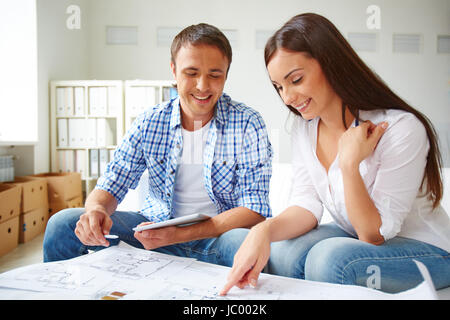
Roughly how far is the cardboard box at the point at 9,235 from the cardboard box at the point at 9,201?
29 mm

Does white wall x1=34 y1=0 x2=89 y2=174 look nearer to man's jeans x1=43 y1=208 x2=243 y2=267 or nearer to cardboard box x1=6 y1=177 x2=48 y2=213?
cardboard box x1=6 y1=177 x2=48 y2=213

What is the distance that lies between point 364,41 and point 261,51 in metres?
1.34

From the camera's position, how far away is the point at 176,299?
0.60 m

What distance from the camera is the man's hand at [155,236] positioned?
86cm

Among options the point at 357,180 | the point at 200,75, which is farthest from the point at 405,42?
the point at 357,180

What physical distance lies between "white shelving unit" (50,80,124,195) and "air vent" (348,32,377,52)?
287cm

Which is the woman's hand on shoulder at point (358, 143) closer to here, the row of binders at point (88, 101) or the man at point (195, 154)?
the man at point (195, 154)

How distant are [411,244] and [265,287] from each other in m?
0.38

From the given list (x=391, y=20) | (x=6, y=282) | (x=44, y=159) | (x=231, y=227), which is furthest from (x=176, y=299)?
(x=391, y=20)

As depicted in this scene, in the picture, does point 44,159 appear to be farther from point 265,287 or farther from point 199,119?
point 265,287

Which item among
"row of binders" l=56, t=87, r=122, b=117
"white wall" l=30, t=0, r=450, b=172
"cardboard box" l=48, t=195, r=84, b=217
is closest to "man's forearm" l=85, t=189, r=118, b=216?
"cardboard box" l=48, t=195, r=84, b=217

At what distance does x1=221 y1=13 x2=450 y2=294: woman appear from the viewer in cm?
77

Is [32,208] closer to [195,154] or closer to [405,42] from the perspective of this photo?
[195,154]

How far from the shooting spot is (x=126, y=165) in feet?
3.82
